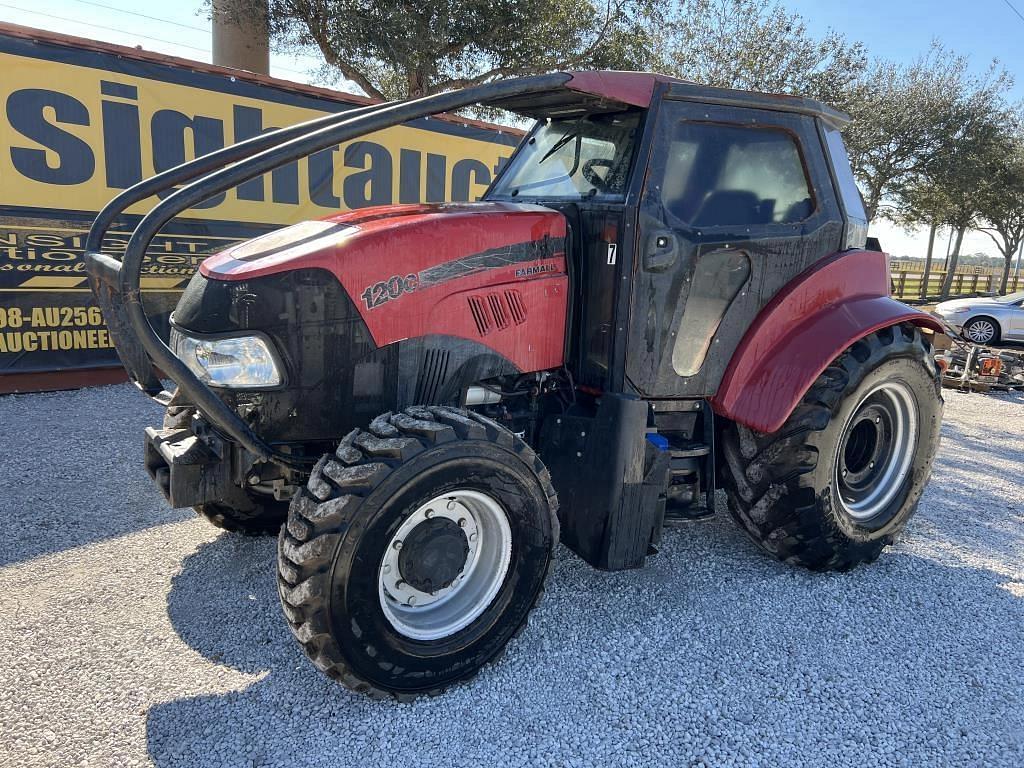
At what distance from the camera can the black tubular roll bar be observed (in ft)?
7.32

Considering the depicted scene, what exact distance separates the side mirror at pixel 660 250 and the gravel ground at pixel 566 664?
1547mm

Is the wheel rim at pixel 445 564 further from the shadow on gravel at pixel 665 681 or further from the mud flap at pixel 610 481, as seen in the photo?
the mud flap at pixel 610 481

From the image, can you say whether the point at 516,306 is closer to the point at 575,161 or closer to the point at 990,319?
the point at 575,161

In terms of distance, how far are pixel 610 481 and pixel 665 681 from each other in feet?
2.63

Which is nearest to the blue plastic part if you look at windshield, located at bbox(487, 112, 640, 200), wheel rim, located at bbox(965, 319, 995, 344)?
windshield, located at bbox(487, 112, 640, 200)

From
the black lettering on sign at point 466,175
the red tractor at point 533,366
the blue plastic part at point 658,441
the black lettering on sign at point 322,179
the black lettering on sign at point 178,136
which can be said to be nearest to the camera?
the red tractor at point 533,366

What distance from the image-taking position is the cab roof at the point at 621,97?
9.37ft

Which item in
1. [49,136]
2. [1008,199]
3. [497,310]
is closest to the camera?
[497,310]

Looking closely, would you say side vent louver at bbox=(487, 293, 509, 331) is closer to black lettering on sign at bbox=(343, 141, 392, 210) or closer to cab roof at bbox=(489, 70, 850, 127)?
cab roof at bbox=(489, 70, 850, 127)

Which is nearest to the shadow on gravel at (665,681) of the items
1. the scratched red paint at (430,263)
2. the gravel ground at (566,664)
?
the gravel ground at (566,664)

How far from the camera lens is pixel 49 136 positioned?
627cm

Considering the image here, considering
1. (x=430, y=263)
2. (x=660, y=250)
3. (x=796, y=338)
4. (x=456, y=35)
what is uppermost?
(x=456, y=35)

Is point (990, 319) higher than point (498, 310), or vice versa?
point (498, 310)

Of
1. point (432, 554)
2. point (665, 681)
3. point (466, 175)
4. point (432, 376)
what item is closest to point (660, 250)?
point (432, 376)
